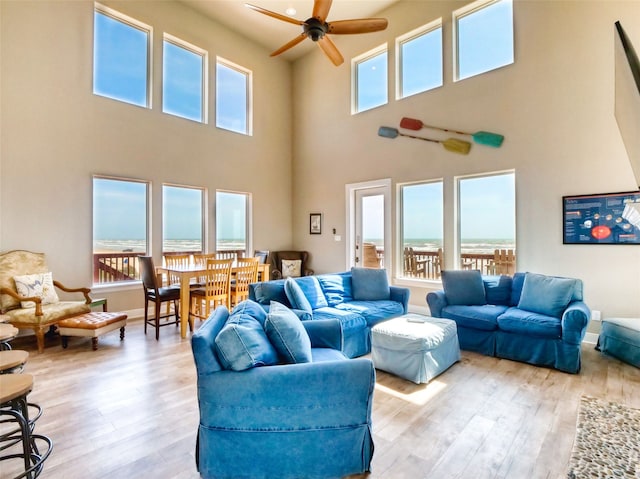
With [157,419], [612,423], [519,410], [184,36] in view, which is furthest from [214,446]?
[184,36]

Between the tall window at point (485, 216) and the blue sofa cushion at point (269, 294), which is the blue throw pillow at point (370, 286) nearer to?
the blue sofa cushion at point (269, 294)

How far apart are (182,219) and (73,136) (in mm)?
1948

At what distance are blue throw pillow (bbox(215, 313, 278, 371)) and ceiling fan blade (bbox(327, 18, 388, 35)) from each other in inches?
145

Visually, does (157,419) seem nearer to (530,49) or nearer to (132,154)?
(132,154)

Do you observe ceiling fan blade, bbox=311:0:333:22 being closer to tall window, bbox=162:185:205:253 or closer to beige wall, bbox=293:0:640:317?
beige wall, bbox=293:0:640:317

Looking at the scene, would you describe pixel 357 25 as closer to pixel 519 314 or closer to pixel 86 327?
pixel 519 314

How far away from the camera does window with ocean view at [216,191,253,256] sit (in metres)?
6.29

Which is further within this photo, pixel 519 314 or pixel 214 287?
pixel 214 287

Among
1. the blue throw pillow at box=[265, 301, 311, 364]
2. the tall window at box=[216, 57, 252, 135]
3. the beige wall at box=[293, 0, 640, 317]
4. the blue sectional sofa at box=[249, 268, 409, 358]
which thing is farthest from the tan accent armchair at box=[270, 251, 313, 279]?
the blue throw pillow at box=[265, 301, 311, 364]

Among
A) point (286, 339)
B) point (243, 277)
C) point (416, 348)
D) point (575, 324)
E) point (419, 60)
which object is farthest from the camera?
point (419, 60)

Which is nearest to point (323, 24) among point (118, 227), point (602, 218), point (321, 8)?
point (321, 8)

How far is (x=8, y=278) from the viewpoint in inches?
150

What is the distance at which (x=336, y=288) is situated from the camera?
401cm

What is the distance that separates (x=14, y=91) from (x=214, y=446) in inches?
203
